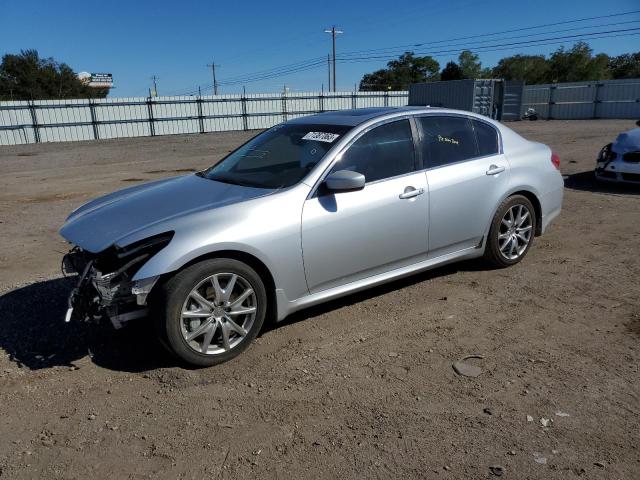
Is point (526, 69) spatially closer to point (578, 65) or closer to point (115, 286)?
point (578, 65)

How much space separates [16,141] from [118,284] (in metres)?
27.1

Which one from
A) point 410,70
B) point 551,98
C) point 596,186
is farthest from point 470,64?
point 596,186

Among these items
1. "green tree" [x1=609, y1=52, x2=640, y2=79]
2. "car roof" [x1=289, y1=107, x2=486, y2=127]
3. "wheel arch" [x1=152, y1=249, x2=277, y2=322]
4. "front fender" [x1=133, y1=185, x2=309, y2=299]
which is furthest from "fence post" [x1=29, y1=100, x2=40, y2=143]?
"green tree" [x1=609, y1=52, x2=640, y2=79]

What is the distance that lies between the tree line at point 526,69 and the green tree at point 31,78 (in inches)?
1468

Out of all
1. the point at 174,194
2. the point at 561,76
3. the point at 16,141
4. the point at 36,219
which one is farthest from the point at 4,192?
the point at 561,76

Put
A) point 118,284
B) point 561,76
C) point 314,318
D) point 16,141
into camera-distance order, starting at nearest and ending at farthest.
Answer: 1. point 118,284
2. point 314,318
3. point 16,141
4. point 561,76

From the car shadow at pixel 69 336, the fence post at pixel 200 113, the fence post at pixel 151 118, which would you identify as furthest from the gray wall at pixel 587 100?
the car shadow at pixel 69 336

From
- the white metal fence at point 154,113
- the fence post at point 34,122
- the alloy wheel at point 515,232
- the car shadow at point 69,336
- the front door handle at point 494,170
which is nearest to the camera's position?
the car shadow at point 69,336

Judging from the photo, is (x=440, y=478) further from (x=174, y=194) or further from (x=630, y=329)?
(x=174, y=194)

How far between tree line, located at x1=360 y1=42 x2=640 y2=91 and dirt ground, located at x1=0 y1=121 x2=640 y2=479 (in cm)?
5648

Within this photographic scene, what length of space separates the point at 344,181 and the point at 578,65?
254 ft

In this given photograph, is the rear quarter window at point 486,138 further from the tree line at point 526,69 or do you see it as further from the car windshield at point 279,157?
the tree line at point 526,69

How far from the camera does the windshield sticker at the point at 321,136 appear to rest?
4.11 m

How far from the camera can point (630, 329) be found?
383 centimetres
